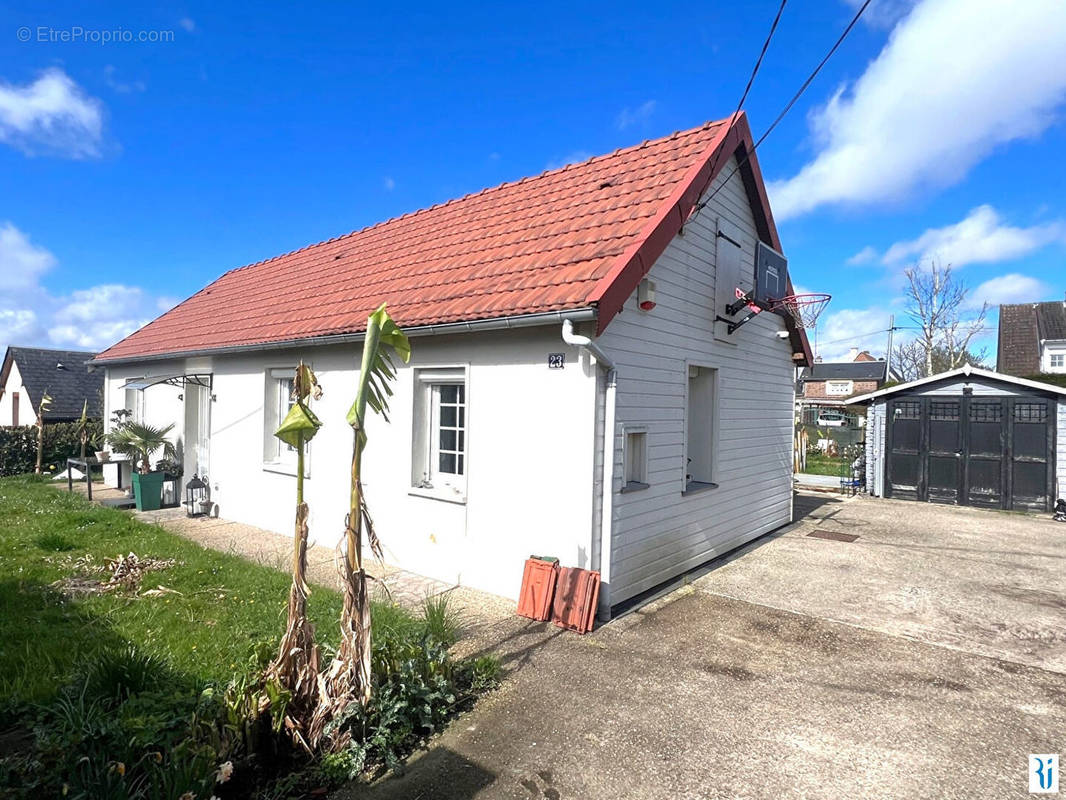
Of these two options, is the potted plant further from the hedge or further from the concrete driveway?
the concrete driveway

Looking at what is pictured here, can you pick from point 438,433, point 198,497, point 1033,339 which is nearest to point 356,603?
point 438,433

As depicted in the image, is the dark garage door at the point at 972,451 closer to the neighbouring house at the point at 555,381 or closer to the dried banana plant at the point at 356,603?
the neighbouring house at the point at 555,381

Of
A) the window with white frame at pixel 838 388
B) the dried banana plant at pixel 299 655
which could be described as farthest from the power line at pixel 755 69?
the window with white frame at pixel 838 388

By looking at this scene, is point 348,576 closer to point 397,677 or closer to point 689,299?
point 397,677

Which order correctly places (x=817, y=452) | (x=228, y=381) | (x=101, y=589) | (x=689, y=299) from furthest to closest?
1. (x=817, y=452)
2. (x=228, y=381)
3. (x=689, y=299)
4. (x=101, y=589)

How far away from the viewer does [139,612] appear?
5.14 metres

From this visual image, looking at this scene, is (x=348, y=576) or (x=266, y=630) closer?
(x=348, y=576)

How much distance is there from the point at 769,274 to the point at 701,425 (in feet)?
8.28

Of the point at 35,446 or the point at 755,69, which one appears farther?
the point at 35,446

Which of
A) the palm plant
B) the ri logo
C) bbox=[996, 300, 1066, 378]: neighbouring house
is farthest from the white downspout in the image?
bbox=[996, 300, 1066, 378]: neighbouring house

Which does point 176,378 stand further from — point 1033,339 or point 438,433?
point 1033,339

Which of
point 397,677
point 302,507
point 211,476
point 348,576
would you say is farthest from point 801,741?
point 211,476

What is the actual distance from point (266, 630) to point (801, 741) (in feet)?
13.4

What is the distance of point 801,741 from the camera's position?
11.6ft
